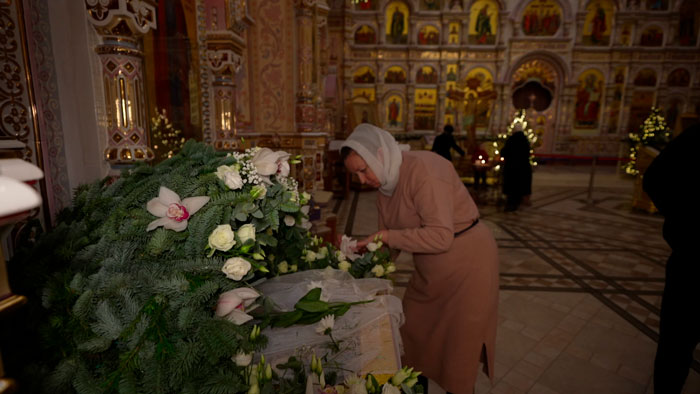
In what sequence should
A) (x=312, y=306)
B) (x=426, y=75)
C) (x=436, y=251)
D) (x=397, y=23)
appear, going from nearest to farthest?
(x=312, y=306) < (x=436, y=251) < (x=397, y=23) < (x=426, y=75)

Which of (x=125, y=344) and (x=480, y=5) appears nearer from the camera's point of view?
(x=125, y=344)

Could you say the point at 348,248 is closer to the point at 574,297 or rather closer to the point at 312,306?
the point at 312,306

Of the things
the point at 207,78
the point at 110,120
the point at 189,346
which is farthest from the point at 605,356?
the point at 207,78

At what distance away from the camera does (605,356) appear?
9.94 feet

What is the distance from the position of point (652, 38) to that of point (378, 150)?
2362cm

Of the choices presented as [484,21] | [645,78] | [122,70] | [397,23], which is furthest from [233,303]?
[645,78]

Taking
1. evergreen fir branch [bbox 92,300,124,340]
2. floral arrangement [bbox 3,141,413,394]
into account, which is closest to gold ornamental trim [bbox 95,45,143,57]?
floral arrangement [bbox 3,141,413,394]

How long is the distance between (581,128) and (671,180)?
67.2ft

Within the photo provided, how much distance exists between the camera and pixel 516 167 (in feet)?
26.5

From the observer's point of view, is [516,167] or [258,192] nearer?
[258,192]

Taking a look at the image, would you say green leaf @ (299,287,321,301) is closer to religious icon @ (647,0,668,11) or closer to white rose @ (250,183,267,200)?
white rose @ (250,183,267,200)

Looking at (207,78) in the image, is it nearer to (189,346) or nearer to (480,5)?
(189,346)

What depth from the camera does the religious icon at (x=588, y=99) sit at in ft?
61.0

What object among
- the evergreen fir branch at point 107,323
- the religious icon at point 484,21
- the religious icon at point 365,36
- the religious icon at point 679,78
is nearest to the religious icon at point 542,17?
the religious icon at point 484,21
